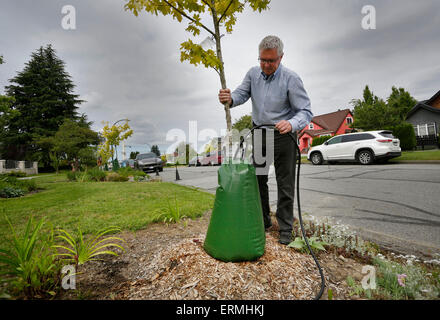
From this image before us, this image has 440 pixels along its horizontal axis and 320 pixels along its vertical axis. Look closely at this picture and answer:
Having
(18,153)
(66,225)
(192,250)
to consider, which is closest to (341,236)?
(192,250)

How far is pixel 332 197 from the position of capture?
4.12m

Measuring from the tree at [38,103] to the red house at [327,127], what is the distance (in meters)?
36.6

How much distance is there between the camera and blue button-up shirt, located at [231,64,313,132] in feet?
6.13

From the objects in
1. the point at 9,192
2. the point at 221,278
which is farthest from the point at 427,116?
the point at 9,192

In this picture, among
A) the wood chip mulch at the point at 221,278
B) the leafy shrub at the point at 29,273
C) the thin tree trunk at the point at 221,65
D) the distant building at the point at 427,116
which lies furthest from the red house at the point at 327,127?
the leafy shrub at the point at 29,273

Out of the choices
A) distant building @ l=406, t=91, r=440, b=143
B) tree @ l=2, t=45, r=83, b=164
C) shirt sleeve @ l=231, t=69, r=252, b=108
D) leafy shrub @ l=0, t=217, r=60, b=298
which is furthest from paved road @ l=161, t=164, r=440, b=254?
tree @ l=2, t=45, r=83, b=164

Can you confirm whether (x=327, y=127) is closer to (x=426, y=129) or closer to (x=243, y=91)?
(x=426, y=129)

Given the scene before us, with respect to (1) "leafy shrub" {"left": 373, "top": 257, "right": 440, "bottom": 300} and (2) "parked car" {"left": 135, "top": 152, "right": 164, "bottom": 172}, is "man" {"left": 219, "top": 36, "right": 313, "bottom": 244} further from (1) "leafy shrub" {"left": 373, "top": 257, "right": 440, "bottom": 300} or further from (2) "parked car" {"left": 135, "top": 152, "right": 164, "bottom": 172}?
(2) "parked car" {"left": 135, "top": 152, "right": 164, "bottom": 172}

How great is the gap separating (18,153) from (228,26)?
35327mm

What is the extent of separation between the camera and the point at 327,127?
32.9 m

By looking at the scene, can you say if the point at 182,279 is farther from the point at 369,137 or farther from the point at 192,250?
the point at 369,137

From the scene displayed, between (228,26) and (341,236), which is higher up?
(228,26)

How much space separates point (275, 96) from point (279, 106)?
0.11 metres

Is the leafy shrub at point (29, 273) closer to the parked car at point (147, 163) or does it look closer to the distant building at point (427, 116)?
the parked car at point (147, 163)
